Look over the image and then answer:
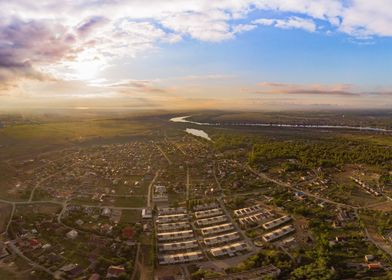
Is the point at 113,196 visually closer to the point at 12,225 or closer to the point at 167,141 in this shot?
the point at 12,225

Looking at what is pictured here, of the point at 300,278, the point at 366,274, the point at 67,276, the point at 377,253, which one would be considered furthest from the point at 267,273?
the point at 67,276

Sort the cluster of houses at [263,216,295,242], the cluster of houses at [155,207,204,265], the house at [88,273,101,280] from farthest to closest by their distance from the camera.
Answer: the cluster of houses at [263,216,295,242]
the cluster of houses at [155,207,204,265]
the house at [88,273,101,280]

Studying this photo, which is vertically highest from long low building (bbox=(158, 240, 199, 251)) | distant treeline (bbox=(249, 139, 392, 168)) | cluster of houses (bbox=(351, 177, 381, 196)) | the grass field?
the grass field

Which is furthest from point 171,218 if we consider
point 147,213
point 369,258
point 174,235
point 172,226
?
point 369,258

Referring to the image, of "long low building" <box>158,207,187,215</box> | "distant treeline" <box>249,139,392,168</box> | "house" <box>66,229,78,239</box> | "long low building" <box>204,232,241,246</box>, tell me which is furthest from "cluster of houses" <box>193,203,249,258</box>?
"distant treeline" <box>249,139,392,168</box>

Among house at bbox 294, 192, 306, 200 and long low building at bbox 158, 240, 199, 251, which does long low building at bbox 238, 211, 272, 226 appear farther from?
house at bbox 294, 192, 306, 200
